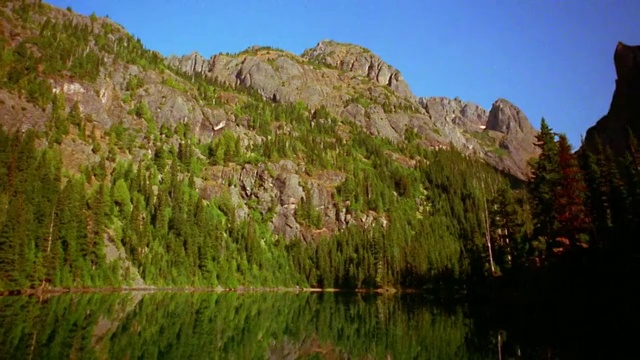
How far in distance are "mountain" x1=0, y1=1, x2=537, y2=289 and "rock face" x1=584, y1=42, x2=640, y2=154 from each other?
48083 mm

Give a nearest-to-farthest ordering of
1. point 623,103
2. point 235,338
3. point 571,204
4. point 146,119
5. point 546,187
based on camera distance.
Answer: point 235,338 → point 571,204 → point 546,187 → point 623,103 → point 146,119

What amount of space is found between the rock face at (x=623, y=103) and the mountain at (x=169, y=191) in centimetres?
4808

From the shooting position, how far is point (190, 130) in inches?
6467

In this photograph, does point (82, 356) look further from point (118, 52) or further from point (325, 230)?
point (118, 52)

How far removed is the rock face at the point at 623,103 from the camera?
133 metres

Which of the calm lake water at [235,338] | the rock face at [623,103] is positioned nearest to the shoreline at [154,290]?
the calm lake water at [235,338]

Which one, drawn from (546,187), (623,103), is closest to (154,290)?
(546,187)

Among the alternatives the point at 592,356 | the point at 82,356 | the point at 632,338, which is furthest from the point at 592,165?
the point at 82,356

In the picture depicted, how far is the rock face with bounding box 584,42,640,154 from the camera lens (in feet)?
436

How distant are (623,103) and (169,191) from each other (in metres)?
141

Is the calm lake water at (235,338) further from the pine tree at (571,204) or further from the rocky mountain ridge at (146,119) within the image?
the rocky mountain ridge at (146,119)

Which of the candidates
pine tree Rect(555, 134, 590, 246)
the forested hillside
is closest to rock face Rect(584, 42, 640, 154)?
the forested hillside

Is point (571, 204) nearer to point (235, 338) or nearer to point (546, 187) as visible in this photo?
point (546, 187)

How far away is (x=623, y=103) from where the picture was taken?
140 metres
